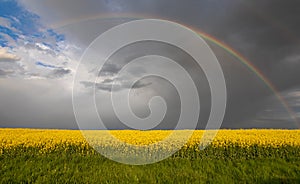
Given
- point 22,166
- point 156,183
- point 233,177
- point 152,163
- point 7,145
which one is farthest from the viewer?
point 7,145

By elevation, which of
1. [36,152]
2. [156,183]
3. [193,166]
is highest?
[36,152]

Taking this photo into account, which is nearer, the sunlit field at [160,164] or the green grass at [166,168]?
the green grass at [166,168]

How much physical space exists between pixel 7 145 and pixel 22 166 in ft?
8.33

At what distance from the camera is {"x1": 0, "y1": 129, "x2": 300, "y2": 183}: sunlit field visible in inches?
363

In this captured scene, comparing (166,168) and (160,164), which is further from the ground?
(160,164)

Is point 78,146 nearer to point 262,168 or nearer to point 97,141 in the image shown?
point 97,141

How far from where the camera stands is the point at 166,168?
10.4 metres

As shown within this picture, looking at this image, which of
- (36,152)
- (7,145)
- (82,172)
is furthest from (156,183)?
(7,145)

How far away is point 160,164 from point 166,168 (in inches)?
23.9

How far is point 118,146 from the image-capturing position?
13109 mm

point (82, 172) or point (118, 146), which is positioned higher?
point (118, 146)

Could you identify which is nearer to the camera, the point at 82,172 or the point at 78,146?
the point at 82,172

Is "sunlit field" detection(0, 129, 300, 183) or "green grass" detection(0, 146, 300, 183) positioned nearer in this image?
"green grass" detection(0, 146, 300, 183)

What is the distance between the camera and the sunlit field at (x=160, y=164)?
9.21 meters
